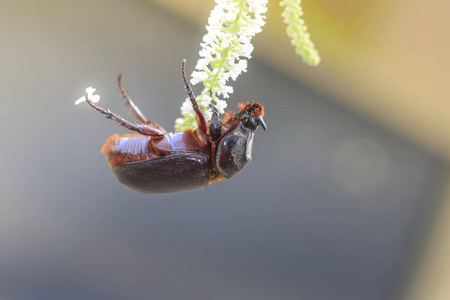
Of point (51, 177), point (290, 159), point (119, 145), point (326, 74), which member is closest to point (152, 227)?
point (51, 177)

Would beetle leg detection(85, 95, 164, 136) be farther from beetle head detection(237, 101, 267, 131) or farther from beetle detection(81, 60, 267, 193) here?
beetle head detection(237, 101, 267, 131)

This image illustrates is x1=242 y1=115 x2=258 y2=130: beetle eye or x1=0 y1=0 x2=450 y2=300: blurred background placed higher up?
x1=0 y1=0 x2=450 y2=300: blurred background

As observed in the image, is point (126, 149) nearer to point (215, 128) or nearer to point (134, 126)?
point (134, 126)

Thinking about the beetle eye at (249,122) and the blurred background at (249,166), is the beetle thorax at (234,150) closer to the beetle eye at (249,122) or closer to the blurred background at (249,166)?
the beetle eye at (249,122)

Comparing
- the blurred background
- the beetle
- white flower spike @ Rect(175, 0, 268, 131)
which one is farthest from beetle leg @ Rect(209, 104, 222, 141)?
the blurred background

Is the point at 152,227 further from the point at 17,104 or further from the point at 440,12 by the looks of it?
the point at 440,12

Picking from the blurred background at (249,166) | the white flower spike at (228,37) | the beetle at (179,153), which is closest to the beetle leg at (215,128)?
the beetle at (179,153)

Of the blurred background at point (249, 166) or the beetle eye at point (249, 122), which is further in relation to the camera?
the blurred background at point (249, 166)
